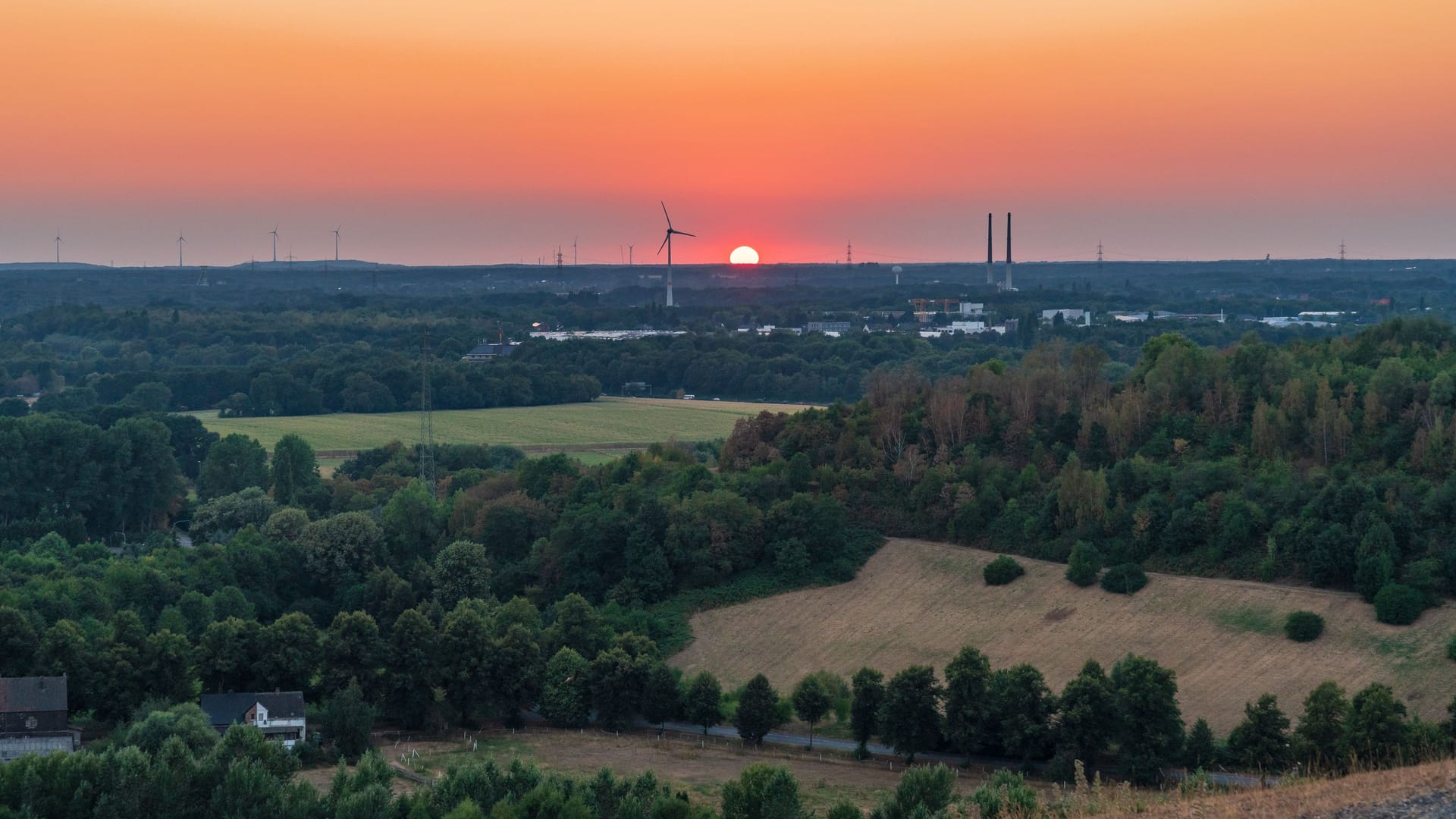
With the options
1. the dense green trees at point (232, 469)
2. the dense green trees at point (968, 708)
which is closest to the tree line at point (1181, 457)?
the dense green trees at point (968, 708)

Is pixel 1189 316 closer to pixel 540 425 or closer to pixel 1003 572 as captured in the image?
pixel 540 425

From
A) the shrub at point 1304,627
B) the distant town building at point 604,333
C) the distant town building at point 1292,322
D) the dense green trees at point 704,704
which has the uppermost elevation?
the distant town building at point 1292,322

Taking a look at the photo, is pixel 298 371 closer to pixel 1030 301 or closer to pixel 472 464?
pixel 472 464

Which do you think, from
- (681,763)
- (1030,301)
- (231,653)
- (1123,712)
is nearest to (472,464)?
(231,653)

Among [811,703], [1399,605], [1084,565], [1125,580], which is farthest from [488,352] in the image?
[1399,605]

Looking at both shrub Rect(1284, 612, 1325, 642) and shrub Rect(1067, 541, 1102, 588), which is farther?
shrub Rect(1067, 541, 1102, 588)

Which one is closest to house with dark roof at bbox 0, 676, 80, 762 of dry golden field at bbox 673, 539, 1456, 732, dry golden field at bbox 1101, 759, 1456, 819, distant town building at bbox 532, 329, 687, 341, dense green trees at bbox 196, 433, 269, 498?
dry golden field at bbox 673, 539, 1456, 732

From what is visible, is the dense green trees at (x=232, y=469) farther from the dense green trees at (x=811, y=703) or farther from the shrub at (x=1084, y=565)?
the dense green trees at (x=811, y=703)

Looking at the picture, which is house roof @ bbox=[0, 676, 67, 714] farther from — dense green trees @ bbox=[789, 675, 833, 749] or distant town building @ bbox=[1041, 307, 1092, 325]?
distant town building @ bbox=[1041, 307, 1092, 325]
